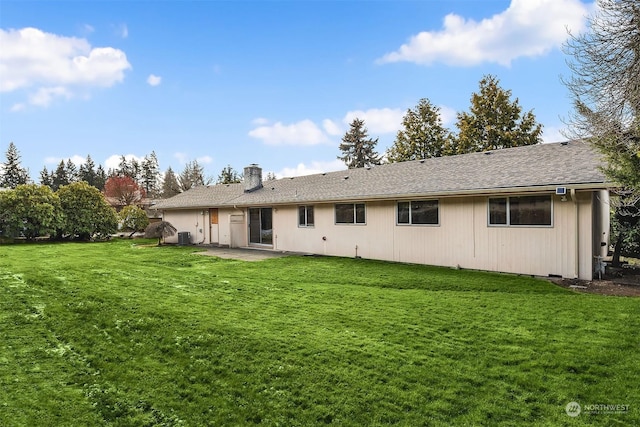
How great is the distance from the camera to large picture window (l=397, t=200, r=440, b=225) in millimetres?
10891

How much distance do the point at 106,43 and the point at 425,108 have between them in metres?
24.1

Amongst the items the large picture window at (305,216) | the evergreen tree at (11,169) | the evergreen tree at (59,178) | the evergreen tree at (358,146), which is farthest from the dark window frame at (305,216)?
the evergreen tree at (11,169)

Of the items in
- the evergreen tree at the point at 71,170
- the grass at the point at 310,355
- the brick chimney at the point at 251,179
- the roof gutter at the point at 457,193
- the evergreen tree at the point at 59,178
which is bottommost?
the grass at the point at 310,355

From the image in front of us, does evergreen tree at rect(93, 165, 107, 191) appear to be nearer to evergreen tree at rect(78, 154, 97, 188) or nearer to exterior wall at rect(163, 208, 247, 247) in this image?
evergreen tree at rect(78, 154, 97, 188)

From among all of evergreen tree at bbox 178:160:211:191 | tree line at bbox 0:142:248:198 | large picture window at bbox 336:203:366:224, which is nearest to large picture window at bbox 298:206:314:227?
large picture window at bbox 336:203:366:224

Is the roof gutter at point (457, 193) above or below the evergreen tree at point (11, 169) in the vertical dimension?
below

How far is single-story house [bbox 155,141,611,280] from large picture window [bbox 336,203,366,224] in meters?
0.04

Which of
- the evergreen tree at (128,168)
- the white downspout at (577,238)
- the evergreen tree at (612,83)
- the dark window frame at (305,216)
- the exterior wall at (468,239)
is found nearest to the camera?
the evergreen tree at (612,83)

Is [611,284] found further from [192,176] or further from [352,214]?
[192,176]

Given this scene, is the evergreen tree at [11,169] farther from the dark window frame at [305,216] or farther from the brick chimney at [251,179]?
the dark window frame at [305,216]

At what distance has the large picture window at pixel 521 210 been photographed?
888 cm

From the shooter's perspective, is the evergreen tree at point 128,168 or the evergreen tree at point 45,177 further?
the evergreen tree at point 128,168

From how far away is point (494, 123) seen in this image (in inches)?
1043

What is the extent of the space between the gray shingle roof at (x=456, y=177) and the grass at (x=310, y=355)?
284 cm
